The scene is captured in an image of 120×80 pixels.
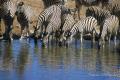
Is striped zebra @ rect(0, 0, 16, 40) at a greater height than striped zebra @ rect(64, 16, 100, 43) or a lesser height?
greater

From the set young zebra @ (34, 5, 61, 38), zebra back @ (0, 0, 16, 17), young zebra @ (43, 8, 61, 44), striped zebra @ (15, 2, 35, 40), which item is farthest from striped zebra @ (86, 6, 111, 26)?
zebra back @ (0, 0, 16, 17)

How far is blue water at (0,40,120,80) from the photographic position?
12883 millimetres

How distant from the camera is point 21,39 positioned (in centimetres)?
A: 2316

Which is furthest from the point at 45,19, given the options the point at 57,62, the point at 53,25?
the point at 57,62

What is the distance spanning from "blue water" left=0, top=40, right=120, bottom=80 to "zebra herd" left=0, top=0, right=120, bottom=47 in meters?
0.54

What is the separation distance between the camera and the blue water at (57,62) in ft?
42.3

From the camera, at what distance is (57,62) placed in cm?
1552

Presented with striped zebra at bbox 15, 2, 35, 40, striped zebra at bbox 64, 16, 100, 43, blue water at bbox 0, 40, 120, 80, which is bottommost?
blue water at bbox 0, 40, 120, 80

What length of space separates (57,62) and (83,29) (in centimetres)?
683

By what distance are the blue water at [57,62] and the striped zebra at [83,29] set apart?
0.45 m

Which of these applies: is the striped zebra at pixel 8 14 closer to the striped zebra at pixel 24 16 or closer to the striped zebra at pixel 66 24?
the striped zebra at pixel 24 16

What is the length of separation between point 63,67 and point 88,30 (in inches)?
316

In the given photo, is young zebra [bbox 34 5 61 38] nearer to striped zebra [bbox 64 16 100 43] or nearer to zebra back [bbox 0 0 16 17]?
striped zebra [bbox 64 16 100 43]

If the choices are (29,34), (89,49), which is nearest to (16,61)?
(89,49)
